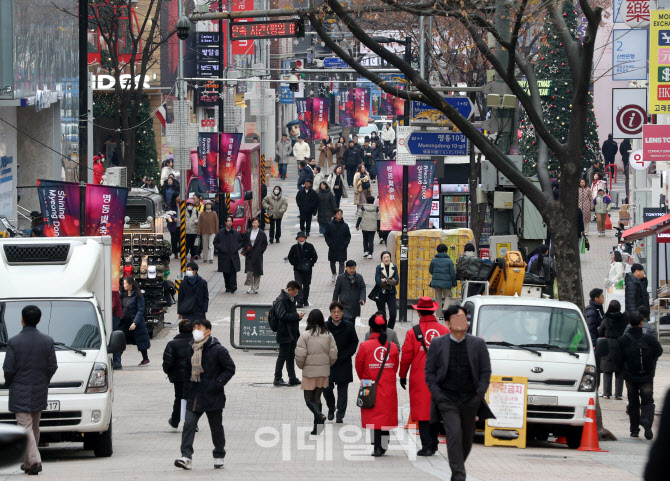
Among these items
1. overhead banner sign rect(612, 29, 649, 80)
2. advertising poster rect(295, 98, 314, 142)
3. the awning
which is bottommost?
the awning

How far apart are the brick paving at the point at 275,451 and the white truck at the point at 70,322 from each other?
41 centimetres

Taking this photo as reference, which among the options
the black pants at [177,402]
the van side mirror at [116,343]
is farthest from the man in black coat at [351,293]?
the van side mirror at [116,343]

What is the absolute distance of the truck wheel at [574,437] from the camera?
1343 centimetres

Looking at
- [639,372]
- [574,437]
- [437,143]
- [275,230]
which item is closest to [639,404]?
[639,372]

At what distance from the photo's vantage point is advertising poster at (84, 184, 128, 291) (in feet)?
67.1

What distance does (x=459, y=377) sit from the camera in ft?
33.7

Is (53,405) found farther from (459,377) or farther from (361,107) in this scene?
(361,107)

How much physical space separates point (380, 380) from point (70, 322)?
3.49 metres

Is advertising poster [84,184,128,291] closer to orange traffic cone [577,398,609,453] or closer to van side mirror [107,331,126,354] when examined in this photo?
van side mirror [107,331,126,354]

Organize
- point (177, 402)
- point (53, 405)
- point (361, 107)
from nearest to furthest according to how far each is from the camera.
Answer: point (53, 405), point (177, 402), point (361, 107)

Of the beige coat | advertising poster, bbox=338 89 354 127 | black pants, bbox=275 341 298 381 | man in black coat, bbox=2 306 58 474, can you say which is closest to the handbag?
the beige coat

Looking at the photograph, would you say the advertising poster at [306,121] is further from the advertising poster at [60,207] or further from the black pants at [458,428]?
the black pants at [458,428]

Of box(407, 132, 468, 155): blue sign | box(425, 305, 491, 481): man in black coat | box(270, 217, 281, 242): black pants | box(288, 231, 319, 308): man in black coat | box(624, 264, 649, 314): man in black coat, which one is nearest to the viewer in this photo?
box(425, 305, 491, 481): man in black coat

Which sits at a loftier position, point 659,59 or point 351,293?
point 659,59
